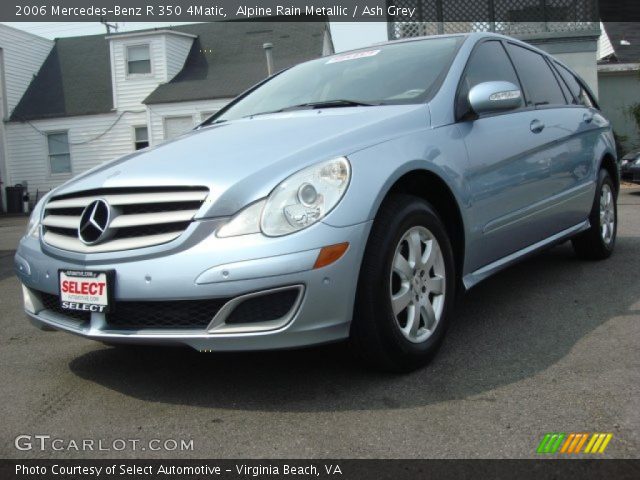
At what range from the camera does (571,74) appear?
528 cm

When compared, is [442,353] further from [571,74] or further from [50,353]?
[571,74]

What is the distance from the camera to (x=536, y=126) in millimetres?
4055

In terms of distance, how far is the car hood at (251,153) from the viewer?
263 centimetres

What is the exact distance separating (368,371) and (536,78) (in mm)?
2617

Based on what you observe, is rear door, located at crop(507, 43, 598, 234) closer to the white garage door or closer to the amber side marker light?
the amber side marker light

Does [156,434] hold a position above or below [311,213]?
below

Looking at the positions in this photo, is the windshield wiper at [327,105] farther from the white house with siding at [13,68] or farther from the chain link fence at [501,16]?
the white house with siding at [13,68]

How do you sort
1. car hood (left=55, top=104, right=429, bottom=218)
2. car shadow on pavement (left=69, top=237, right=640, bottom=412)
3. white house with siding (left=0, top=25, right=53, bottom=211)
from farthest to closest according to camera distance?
white house with siding (left=0, top=25, right=53, bottom=211), car shadow on pavement (left=69, top=237, right=640, bottom=412), car hood (left=55, top=104, right=429, bottom=218)

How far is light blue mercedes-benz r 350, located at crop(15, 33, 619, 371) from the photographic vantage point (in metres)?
2.54

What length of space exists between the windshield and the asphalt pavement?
A: 133 cm

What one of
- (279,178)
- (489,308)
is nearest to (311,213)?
(279,178)

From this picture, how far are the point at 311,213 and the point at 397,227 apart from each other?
42 cm

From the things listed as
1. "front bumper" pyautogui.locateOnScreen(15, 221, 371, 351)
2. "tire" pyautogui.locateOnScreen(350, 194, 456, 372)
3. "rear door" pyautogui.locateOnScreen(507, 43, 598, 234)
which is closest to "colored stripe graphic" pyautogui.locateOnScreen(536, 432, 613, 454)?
"tire" pyautogui.locateOnScreen(350, 194, 456, 372)

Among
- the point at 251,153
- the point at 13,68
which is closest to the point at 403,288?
the point at 251,153
